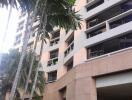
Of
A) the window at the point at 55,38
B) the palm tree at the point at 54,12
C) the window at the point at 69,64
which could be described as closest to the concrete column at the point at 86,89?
the window at the point at 69,64

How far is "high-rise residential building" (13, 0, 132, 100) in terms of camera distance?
2189 centimetres

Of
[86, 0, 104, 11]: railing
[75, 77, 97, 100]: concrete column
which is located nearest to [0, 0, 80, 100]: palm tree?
[75, 77, 97, 100]: concrete column

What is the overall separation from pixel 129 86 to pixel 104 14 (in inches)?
331

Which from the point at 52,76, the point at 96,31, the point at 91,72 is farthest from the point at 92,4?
the point at 52,76

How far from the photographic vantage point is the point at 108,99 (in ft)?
90.2

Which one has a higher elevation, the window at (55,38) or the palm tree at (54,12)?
the window at (55,38)

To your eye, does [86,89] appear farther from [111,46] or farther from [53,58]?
[53,58]

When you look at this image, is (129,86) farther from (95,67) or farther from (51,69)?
(51,69)

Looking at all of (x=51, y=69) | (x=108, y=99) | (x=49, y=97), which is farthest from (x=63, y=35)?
(x=108, y=99)

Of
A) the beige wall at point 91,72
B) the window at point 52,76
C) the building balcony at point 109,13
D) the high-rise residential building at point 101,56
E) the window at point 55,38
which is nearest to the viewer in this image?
the beige wall at point 91,72

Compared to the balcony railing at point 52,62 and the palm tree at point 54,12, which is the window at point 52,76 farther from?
the palm tree at point 54,12

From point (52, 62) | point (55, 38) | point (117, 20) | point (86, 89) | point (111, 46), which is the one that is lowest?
point (86, 89)

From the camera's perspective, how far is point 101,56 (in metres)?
23.9

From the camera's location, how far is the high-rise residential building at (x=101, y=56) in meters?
21.9
